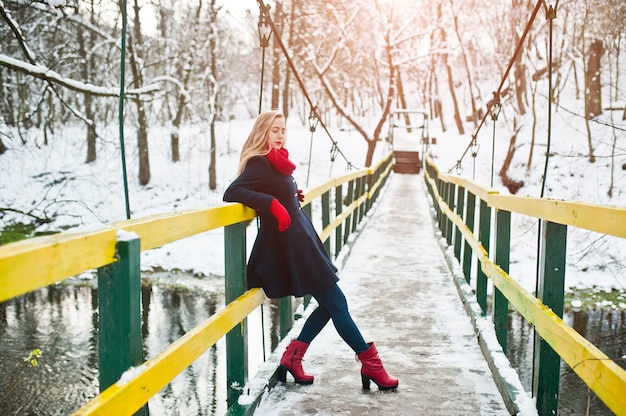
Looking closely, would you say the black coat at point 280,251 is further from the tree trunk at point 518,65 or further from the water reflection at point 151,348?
the tree trunk at point 518,65

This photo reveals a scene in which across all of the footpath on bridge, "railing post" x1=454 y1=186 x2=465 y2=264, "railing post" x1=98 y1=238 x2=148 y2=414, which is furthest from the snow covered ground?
"railing post" x1=98 y1=238 x2=148 y2=414

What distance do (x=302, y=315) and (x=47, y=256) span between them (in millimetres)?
3319

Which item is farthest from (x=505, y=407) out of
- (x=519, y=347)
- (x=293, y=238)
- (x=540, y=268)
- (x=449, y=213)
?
(x=519, y=347)

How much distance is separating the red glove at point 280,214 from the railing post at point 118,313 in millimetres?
1206

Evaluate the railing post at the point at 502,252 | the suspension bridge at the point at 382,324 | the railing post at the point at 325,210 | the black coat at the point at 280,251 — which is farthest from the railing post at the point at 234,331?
the railing post at the point at 325,210

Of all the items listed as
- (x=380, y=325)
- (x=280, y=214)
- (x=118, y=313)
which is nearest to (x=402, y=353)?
(x=380, y=325)

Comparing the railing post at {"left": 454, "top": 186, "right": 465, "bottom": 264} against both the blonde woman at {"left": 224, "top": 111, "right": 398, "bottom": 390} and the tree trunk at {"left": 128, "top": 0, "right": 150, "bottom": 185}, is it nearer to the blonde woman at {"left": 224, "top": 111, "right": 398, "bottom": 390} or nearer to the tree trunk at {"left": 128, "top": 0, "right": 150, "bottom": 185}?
the blonde woman at {"left": 224, "top": 111, "right": 398, "bottom": 390}

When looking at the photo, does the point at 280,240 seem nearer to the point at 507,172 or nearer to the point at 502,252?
the point at 502,252

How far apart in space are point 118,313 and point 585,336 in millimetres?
9745

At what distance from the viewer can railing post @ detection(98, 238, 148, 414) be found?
1.73 meters

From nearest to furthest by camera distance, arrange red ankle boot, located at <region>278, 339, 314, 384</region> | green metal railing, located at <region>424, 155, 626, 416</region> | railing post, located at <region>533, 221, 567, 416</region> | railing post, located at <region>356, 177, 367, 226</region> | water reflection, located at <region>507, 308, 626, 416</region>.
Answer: green metal railing, located at <region>424, 155, 626, 416</region> < railing post, located at <region>533, 221, 567, 416</region> < red ankle boot, located at <region>278, 339, 314, 384</region> < water reflection, located at <region>507, 308, 626, 416</region> < railing post, located at <region>356, 177, 367, 226</region>

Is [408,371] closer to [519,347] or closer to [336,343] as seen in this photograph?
[336,343]

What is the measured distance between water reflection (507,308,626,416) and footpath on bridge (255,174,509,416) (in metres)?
1.50

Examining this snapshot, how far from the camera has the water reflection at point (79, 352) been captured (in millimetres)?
7387
